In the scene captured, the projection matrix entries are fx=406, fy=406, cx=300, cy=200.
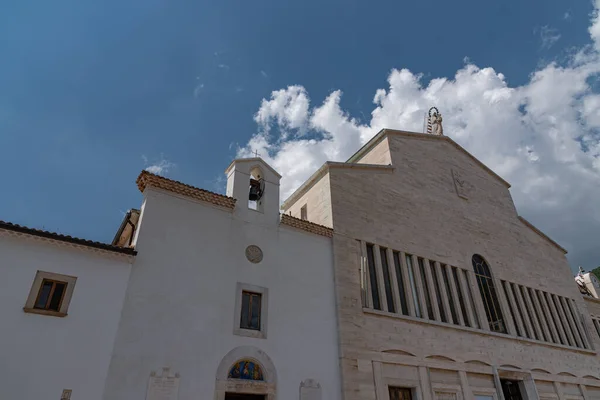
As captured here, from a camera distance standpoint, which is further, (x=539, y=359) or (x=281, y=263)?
(x=539, y=359)

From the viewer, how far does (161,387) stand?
29.9 feet

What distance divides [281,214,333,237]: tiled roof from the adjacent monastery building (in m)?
0.05

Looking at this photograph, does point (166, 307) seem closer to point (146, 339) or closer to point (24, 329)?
point (146, 339)

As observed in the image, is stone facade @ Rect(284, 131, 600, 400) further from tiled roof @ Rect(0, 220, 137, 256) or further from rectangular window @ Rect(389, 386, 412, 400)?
tiled roof @ Rect(0, 220, 137, 256)

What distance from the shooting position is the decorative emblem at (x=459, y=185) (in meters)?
19.7

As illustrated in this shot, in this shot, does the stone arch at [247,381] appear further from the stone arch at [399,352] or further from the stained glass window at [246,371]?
the stone arch at [399,352]

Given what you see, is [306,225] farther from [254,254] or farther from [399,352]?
[399,352]

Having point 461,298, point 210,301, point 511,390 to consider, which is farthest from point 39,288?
point 511,390

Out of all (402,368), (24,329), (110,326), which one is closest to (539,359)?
(402,368)

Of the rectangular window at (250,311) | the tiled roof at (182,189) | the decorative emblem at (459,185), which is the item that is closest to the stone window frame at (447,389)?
the rectangular window at (250,311)

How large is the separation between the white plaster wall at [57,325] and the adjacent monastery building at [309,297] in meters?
0.03

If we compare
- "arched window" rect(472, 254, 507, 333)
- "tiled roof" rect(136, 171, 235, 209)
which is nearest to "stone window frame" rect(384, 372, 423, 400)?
"arched window" rect(472, 254, 507, 333)

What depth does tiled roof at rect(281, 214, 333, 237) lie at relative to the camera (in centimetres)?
1328

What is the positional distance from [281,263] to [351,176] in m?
5.09
